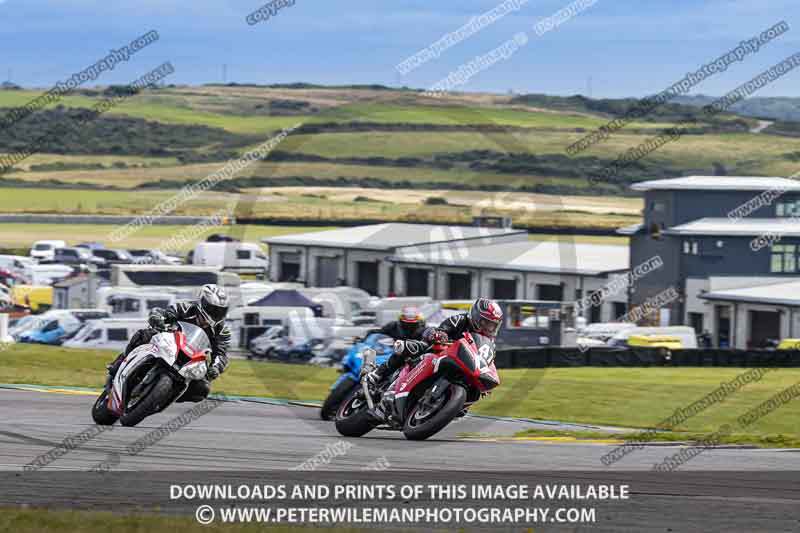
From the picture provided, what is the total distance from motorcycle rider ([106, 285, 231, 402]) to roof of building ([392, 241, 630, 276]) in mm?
44418

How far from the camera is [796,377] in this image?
35.3m

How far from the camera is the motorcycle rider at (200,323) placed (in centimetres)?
1414

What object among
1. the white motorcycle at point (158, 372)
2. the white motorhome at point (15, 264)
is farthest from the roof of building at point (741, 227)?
the white motorcycle at point (158, 372)

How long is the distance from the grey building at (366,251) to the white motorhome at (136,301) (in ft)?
64.9

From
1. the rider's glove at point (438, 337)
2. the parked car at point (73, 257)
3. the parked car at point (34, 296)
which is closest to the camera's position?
the rider's glove at point (438, 337)

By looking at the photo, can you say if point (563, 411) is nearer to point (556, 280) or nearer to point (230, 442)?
point (230, 442)

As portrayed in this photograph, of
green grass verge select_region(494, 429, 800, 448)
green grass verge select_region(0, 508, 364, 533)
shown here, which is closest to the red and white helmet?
green grass verge select_region(494, 429, 800, 448)

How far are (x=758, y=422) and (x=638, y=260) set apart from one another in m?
34.3

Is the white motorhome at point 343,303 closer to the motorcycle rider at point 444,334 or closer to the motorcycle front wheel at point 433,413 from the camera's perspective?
the motorcycle rider at point 444,334

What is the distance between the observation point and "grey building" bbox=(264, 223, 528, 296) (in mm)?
65000

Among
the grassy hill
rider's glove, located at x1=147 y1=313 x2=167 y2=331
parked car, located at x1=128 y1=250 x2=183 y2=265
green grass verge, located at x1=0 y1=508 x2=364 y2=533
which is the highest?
the grassy hill

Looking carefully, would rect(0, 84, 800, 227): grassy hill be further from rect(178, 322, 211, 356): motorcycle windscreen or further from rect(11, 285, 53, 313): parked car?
rect(178, 322, 211, 356): motorcycle windscreen

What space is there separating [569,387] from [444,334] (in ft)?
55.6

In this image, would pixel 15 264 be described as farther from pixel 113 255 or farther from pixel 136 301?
pixel 136 301
